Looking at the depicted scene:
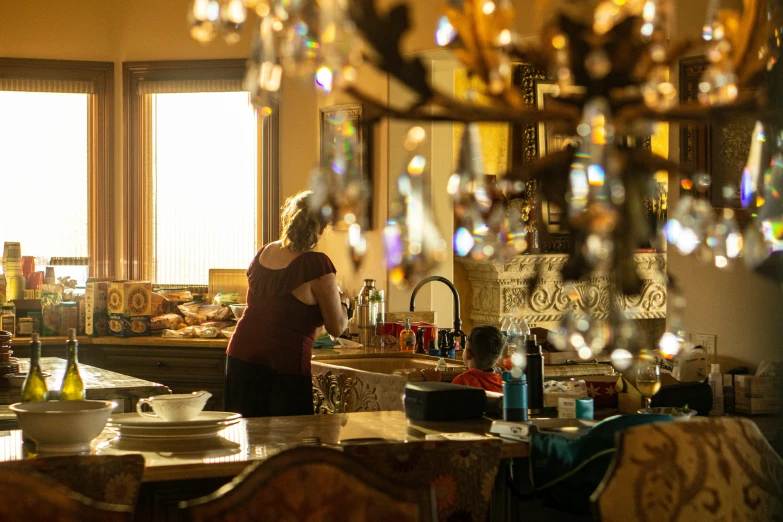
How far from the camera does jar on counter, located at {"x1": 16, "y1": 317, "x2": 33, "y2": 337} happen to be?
18.1 ft

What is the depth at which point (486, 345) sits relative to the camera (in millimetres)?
3477

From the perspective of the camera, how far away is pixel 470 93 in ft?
4.19

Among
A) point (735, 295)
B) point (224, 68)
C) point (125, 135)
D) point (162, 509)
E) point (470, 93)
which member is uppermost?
point (224, 68)

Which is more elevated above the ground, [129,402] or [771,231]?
[771,231]

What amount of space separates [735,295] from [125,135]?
13.1ft

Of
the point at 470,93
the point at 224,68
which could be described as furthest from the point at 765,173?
the point at 224,68

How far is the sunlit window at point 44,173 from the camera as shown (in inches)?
243

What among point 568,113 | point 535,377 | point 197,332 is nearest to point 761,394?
point 535,377

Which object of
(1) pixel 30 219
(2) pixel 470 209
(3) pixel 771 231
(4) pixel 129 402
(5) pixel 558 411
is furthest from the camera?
(1) pixel 30 219

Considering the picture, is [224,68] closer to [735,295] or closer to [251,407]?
[251,407]

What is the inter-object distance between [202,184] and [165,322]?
0.97 meters

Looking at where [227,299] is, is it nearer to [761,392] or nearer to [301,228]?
[301,228]

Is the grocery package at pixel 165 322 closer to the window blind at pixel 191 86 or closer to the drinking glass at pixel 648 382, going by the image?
the window blind at pixel 191 86

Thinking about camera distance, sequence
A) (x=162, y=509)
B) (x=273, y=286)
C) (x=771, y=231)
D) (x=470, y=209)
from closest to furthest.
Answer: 1. (x=470, y=209)
2. (x=771, y=231)
3. (x=162, y=509)
4. (x=273, y=286)
